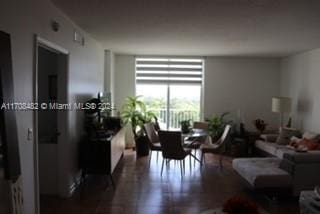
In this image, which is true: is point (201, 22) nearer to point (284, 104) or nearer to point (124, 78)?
point (284, 104)

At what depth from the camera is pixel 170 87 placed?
7680 mm

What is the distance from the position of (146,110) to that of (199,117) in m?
1.57

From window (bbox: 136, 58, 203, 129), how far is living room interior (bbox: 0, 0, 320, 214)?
0.09ft

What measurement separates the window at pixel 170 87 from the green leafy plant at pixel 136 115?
2.00ft

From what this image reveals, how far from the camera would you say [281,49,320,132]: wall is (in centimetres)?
593

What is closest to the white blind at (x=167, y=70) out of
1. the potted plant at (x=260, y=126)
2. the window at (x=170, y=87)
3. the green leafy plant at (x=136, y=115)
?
the window at (x=170, y=87)

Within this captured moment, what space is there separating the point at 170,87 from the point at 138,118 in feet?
4.69

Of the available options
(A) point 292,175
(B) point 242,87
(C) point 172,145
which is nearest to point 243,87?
(B) point 242,87

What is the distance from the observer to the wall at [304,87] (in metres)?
5.93

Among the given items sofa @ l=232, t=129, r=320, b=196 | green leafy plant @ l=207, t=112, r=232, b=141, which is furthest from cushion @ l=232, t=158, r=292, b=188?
green leafy plant @ l=207, t=112, r=232, b=141

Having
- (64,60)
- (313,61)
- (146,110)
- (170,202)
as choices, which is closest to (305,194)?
(170,202)

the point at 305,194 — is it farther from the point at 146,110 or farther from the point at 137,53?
the point at 137,53

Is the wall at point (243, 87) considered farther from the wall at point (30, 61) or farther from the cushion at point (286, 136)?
the wall at point (30, 61)

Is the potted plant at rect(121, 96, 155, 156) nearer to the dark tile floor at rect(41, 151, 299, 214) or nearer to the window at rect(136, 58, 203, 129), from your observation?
the window at rect(136, 58, 203, 129)
